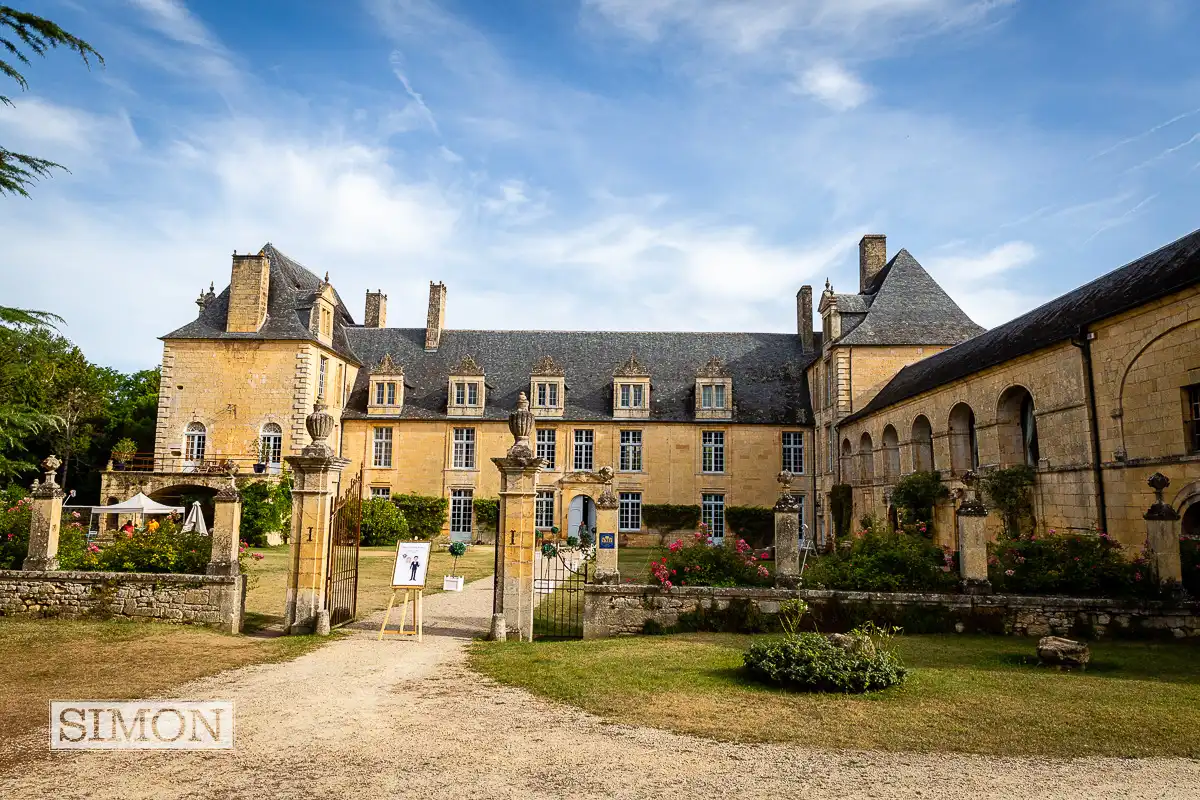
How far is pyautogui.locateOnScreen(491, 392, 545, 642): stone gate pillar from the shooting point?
9328 millimetres

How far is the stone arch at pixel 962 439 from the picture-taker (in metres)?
17.8

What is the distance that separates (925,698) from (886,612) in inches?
132

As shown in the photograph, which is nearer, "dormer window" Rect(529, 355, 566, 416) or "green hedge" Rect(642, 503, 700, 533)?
"green hedge" Rect(642, 503, 700, 533)

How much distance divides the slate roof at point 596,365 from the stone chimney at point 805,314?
0.42 meters

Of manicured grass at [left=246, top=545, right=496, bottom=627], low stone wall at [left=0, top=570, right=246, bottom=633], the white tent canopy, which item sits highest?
the white tent canopy

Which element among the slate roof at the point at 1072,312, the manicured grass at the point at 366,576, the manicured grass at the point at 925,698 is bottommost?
the manicured grass at the point at 925,698

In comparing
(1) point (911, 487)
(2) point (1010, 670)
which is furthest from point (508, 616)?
(1) point (911, 487)

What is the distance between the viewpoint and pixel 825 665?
6.45m

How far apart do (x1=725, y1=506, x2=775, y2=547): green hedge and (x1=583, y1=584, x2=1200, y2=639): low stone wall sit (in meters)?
18.1

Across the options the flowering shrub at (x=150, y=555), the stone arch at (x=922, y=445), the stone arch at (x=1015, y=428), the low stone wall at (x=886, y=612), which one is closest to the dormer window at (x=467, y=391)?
the stone arch at (x=922, y=445)

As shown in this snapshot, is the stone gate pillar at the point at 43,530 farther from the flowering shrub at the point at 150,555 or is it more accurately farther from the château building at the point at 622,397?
the château building at the point at 622,397

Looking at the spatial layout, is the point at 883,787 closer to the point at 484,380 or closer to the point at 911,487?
the point at 911,487

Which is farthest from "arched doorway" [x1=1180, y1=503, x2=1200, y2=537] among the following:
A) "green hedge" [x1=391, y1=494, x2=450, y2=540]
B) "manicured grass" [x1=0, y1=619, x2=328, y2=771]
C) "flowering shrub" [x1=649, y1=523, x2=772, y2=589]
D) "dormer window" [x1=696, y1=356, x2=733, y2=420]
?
"green hedge" [x1=391, y1=494, x2=450, y2=540]

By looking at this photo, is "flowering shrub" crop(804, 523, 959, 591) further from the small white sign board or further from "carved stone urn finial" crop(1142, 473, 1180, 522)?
the small white sign board
